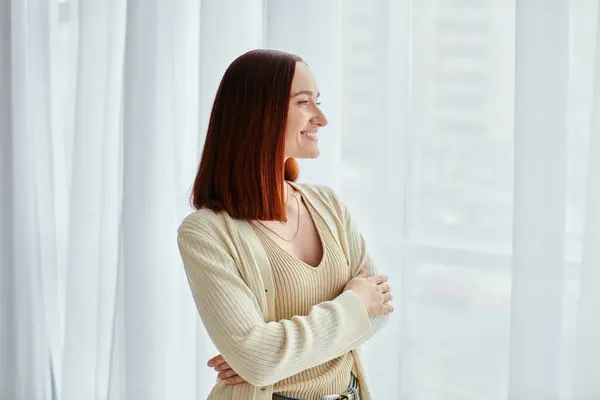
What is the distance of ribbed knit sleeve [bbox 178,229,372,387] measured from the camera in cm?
122

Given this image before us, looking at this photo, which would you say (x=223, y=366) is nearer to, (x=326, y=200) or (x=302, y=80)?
(x=326, y=200)

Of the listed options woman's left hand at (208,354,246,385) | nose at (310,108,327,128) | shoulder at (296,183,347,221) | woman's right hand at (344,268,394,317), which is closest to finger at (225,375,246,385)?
woman's left hand at (208,354,246,385)

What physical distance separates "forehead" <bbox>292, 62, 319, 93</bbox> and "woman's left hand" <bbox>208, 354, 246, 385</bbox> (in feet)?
1.89

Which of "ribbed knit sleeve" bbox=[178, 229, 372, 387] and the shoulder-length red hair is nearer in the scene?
"ribbed knit sleeve" bbox=[178, 229, 372, 387]

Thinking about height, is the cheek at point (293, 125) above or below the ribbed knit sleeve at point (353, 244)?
above

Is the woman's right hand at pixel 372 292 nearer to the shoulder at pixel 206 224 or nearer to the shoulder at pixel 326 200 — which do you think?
the shoulder at pixel 326 200

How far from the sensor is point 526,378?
58.4 inches

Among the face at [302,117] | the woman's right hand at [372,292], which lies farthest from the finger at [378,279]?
the face at [302,117]

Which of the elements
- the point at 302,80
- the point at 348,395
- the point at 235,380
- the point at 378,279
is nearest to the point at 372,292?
the point at 378,279

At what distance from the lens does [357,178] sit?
1.78 meters

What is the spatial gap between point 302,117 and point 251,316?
42cm

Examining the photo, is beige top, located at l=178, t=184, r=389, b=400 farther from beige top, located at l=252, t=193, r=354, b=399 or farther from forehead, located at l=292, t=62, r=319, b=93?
forehead, located at l=292, t=62, r=319, b=93

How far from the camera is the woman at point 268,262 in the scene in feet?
4.08

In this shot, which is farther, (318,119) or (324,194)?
(324,194)
